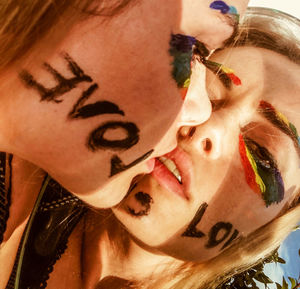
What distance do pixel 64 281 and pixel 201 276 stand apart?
82 centimetres

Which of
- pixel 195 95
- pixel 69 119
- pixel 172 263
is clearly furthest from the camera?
pixel 172 263

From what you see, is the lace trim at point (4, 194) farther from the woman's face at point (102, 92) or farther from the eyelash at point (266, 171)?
the eyelash at point (266, 171)

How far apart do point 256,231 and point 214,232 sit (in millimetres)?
431

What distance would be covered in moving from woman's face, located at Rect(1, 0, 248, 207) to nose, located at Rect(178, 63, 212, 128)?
166 mm

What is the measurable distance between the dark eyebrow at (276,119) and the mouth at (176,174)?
451 millimetres

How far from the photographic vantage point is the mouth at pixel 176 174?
127cm

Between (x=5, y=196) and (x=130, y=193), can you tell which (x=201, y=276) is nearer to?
(x=130, y=193)

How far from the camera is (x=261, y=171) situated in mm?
1360

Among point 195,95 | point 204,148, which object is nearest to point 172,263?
point 204,148

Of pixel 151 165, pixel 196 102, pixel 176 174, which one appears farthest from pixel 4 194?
pixel 196 102

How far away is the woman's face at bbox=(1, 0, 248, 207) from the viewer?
26.9 inches

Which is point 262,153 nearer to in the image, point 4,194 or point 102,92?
point 102,92

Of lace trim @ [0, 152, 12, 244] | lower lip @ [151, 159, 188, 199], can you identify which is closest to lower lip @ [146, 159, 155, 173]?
lower lip @ [151, 159, 188, 199]

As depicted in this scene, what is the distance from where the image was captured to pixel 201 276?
1911mm
